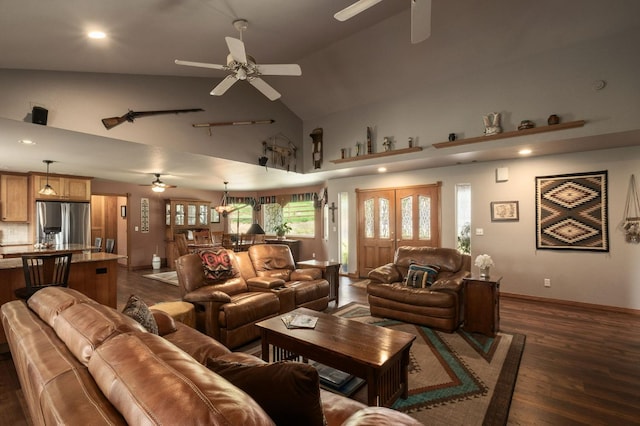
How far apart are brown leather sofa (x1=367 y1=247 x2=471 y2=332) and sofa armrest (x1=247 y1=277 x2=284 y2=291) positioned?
1267 millimetres

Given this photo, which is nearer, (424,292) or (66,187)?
(424,292)

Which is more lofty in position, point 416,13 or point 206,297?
point 416,13

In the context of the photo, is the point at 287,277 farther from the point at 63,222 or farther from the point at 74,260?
the point at 63,222

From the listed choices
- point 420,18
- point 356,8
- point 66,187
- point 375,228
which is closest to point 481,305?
point 420,18

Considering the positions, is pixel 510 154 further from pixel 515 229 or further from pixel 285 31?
pixel 285 31

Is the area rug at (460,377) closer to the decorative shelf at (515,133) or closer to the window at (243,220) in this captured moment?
the decorative shelf at (515,133)

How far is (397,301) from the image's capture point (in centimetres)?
395

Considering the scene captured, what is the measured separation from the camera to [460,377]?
261cm

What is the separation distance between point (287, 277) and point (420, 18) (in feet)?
11.2

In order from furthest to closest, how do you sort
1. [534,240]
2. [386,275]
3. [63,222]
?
1. [63,222]
2. [534,240]
3. [386,275]

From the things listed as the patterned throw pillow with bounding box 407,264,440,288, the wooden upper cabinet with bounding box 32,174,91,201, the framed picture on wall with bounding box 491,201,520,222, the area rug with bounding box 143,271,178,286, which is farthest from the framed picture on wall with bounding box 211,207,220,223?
the framed picture on wall with bounding box 491,201,520,222

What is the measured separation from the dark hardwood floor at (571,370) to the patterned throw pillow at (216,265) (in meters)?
1.80

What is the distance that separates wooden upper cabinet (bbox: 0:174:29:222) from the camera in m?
6.16

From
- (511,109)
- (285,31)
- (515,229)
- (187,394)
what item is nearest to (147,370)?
(187,394)
